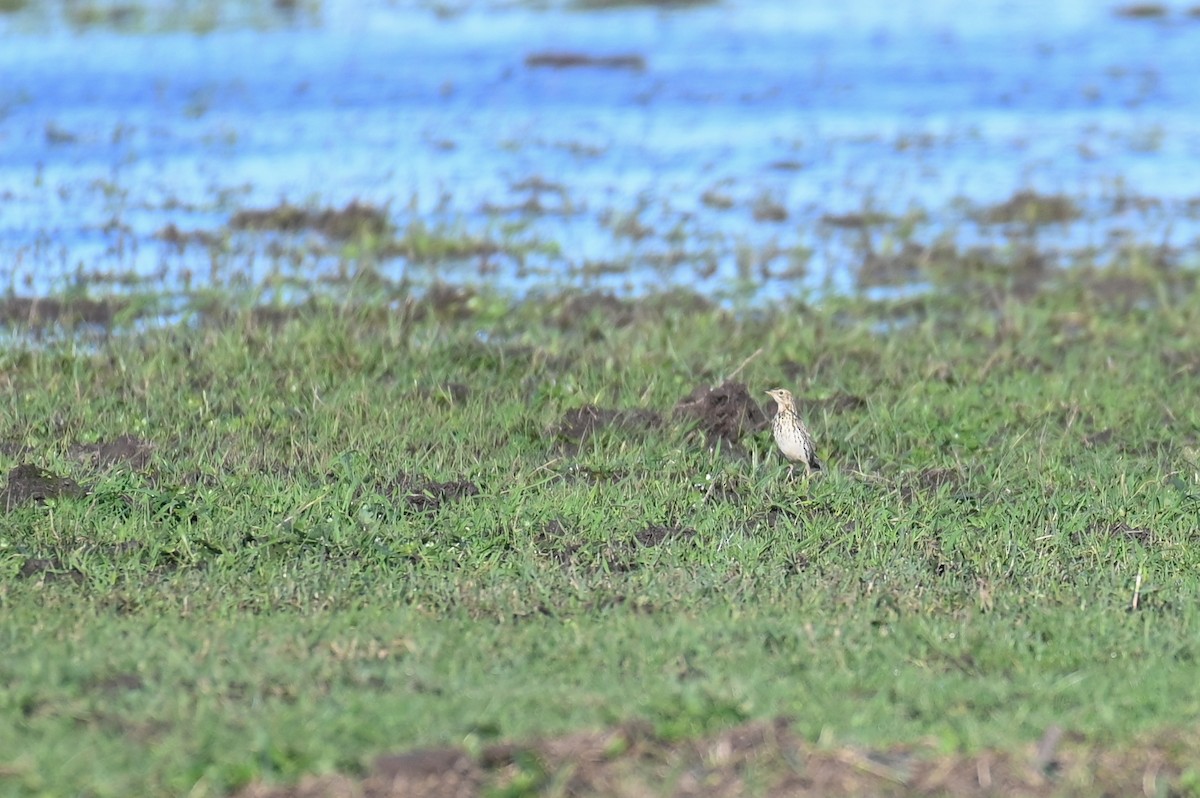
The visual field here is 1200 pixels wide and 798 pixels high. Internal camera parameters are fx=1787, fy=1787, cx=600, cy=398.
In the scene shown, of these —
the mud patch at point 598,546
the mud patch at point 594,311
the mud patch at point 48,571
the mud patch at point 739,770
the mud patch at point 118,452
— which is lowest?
the mud patch at point 594,311

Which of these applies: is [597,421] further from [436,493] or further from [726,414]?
[436,493]

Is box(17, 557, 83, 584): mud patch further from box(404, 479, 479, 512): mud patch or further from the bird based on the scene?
the bird

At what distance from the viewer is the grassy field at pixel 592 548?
4.77 meters

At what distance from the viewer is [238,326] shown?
1006cm

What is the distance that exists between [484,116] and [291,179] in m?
3.54

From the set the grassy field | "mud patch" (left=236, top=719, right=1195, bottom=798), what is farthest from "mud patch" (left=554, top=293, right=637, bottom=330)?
"mud patch" (left=236, top=719, right=1195, bottom=798)

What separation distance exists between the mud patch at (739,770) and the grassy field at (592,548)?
0.02 m

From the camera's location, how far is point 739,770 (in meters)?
4.59

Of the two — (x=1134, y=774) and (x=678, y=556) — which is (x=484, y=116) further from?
(x=1134, y=774)

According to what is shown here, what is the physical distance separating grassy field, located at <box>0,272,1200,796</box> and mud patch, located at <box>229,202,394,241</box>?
2.01 meters

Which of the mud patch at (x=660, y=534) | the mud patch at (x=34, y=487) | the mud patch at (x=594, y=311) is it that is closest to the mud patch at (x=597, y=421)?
the mud patch at (x=660, y=534)

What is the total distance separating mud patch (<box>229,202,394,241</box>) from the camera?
12875mm

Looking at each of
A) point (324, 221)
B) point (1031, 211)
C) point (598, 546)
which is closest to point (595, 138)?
point (324, 221)

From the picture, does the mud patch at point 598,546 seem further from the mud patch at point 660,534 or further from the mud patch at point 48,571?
the mud patch at point 48,571
